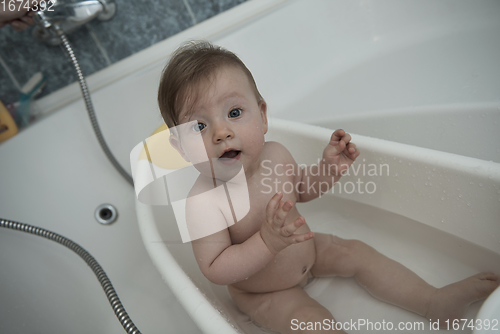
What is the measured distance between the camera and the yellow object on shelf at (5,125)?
2.80ft

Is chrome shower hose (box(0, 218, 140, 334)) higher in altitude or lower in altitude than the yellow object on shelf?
lower

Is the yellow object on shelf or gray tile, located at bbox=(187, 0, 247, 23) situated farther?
gray tile, located at bbox=(187, 0, 247, 23)

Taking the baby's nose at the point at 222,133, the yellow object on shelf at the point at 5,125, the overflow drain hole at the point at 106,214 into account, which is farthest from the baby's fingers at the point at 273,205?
the yellow object on shelf at the point at 5,125

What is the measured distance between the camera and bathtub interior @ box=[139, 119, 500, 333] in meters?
0.53

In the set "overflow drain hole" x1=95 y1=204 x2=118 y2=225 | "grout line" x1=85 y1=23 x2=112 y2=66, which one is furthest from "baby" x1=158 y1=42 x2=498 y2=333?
"grout line" x1=85 y1=23 x2=112 y2=66

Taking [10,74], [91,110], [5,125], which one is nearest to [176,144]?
[91,110]

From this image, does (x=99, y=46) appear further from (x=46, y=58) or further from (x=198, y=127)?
(x=198, y=127)

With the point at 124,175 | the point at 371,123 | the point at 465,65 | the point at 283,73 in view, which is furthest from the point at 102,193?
the point at 465,65

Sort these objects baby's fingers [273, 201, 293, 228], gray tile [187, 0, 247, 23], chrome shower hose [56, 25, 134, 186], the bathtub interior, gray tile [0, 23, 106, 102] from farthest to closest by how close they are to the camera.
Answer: gray tile [187, 0, 247, 23]
gray tile [0, 23, 106, 102]
chrome shower hose [56, 25, 134, 186]
the bathtub interior
baby's fingers [273, 201, 293, 228]

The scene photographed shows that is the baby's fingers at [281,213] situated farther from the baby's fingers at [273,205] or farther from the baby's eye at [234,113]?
the baby's eye at [234,113]

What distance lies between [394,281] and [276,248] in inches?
10.2

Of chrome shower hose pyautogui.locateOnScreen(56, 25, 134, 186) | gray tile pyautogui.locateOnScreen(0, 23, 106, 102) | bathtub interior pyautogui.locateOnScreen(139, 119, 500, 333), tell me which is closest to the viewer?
bathtub interior pyautogui.locateOnScreen(139, 119, 500, 333)

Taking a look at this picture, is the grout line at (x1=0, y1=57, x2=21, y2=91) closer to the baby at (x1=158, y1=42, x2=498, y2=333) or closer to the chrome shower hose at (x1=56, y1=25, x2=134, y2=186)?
the chrome shower hose at (x1=56, y1=25, x2=134, y2=186)

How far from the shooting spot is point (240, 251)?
504mm
